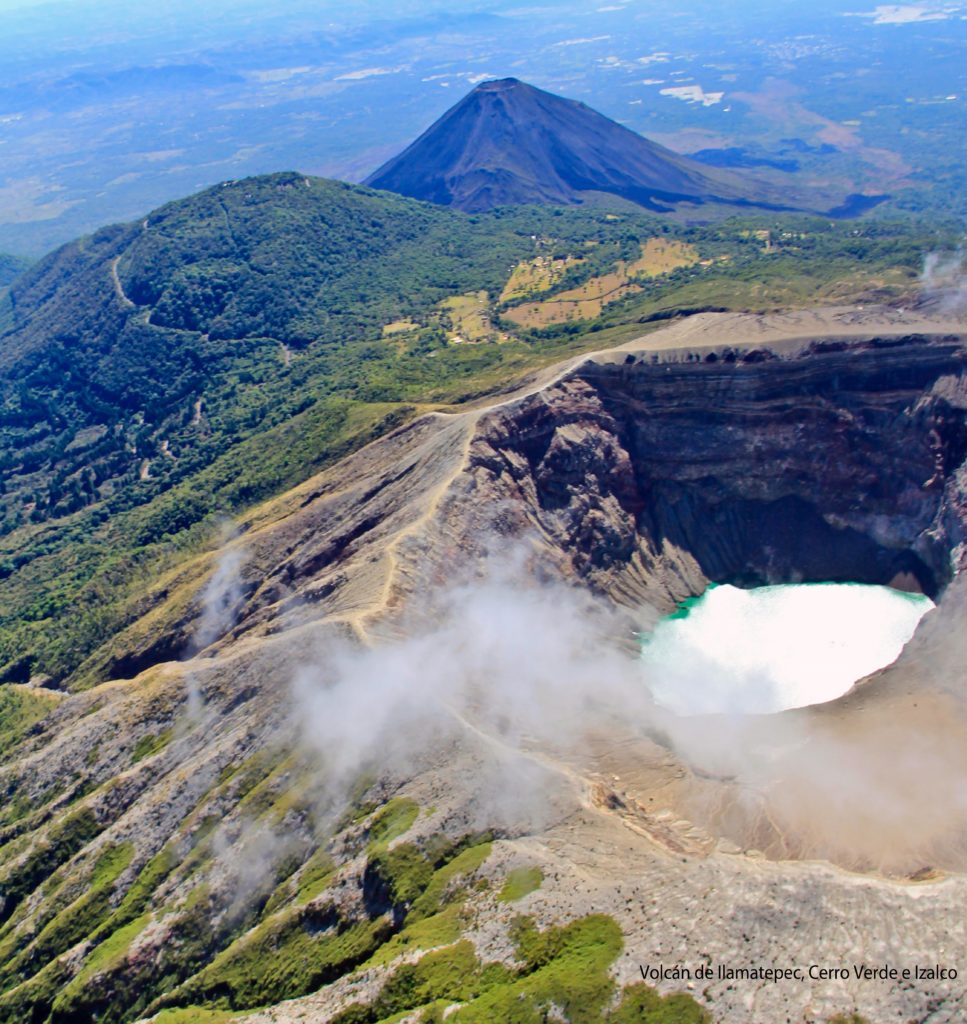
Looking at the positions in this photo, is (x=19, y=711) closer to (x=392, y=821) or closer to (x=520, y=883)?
(x=392, y=821)

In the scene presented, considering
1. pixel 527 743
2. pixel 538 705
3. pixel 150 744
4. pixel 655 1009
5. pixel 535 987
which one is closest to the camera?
pixel 655 1009

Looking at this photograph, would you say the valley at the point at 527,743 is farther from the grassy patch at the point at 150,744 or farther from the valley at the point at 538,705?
the grassy patch at the point at 150,744

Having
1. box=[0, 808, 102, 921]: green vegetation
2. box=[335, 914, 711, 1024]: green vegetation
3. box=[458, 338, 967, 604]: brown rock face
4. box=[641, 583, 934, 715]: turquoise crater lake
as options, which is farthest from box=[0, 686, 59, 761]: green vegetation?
box=[641, 583, 934, 715]: turquoise crater lake

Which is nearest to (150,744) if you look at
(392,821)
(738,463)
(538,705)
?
(392,821)

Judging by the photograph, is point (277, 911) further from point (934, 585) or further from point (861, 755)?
point (934, 585)

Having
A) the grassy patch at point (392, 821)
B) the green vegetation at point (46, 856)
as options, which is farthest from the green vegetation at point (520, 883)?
the green vegetation at point (46, 856)

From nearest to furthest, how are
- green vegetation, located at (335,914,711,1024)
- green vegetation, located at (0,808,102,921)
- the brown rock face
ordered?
1. green vegetation, located at (335,914,711,1024)
2. green vegetation, located at (0,808,102,921)
3. the brown rock face

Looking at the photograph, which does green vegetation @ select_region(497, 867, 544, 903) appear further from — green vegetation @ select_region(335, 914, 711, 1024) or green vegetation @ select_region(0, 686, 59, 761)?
green vegetation @ select_region(0, 686, 59, 761)
